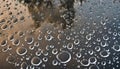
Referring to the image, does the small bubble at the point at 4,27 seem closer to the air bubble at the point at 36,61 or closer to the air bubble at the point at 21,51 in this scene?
the air bubble at the point at 21,51

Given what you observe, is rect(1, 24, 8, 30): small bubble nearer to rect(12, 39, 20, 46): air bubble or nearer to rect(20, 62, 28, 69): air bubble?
rect(12, 39, 20, 46): air bubble

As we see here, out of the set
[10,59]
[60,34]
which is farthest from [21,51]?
[60,34]

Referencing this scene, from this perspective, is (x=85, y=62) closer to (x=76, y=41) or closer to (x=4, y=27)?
(x=76, y=41)

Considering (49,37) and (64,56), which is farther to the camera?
(49,37)

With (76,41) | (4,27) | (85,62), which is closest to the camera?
(85,62)

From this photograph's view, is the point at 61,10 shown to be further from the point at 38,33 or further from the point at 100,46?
the point at 100,46

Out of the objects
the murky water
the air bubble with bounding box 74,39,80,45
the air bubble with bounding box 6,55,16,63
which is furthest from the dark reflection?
the air bubble with bounding box 6,55,16,63

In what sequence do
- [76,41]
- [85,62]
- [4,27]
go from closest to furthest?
[85,62] < [76,41] < [4,27]
